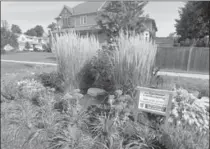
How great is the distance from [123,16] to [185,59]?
16.3 feet

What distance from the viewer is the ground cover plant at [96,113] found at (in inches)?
67.1

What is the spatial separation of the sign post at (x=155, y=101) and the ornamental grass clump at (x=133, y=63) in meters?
0.78

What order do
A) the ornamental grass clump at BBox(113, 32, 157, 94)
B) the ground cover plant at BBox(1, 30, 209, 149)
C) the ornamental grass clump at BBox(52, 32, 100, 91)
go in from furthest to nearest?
the ornamental grass clump at BBox(52, 32, 100, 91)
the ornamental grass clump at BBox(113, 32, 157, 94)
the ground cover plant at BBox(1, 30, 209, 149)

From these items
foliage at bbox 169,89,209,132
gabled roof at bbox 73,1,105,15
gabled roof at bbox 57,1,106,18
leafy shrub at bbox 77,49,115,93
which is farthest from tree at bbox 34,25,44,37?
foliage at bbox 169,89,209,132

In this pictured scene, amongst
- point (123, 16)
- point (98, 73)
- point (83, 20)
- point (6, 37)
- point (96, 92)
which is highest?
point (83, 20)

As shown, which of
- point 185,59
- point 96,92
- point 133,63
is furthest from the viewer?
point 185,59

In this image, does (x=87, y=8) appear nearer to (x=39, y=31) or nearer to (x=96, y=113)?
(x=96, y=113)

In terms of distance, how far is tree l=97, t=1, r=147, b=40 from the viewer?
31.6ft

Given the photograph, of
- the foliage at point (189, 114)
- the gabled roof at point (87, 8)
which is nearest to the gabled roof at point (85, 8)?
the gabled roof at point (87, 8)

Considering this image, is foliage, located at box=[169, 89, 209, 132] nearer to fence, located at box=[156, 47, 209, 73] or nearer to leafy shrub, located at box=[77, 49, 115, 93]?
leafy shrub, located at box=[77, 49, 115, 93]

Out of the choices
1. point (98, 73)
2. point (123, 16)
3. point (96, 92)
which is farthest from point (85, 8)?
point (96, 92)

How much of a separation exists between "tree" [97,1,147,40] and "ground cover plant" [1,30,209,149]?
664cm

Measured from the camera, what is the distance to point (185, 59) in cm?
977

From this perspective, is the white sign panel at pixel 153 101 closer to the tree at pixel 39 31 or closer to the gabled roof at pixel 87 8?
the gabled roof at pixel 87 8
